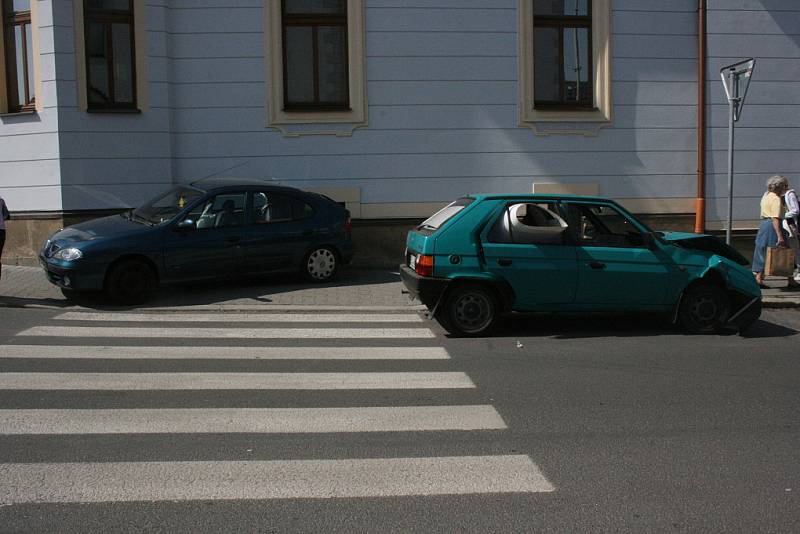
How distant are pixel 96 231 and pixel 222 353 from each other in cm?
370

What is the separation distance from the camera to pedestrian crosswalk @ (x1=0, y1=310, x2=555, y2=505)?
4.58m

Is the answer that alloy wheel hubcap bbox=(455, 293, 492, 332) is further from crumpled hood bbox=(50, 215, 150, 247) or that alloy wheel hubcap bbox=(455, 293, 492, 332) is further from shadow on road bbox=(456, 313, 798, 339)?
crumpled hood bbox=(50, 215, 150, 247)

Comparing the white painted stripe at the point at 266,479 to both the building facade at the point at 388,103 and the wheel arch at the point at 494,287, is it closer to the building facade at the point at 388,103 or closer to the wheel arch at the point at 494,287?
the wheel arch at the point at 494,287

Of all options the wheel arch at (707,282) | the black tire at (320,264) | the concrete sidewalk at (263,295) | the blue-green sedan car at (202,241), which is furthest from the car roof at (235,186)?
the wheel arch at (707,282)

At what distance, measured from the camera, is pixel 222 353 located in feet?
26.1

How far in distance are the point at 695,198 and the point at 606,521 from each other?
38.3 ft

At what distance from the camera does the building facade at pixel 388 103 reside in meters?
13.6

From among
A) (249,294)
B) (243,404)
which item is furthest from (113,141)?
(243,404)

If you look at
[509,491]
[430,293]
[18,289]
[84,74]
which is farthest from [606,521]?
[84,74]

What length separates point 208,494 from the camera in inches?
174

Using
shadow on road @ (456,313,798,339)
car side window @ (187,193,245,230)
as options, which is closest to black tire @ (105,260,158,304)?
car side window @ (187,193,245,230)

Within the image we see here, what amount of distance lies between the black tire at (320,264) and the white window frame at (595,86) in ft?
14.6

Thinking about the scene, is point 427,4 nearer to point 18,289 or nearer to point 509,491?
point 18,289

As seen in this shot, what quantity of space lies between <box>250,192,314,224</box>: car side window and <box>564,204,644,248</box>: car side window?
164 inches
